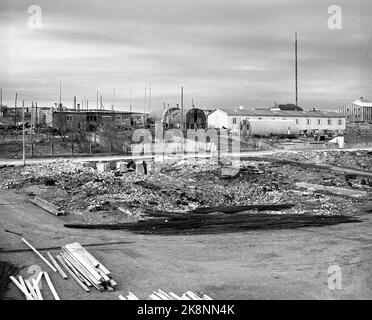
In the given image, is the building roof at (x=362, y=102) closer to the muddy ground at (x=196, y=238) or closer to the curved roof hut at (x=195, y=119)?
the curved roof hut at (x=195, y=119)

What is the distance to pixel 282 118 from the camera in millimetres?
64875

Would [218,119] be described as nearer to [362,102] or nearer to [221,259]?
[362,102]

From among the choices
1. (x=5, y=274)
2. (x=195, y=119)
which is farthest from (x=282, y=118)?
(x=5, y=274)

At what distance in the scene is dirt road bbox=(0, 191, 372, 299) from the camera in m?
10.2

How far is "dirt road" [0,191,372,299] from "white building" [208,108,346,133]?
4462 centimetres

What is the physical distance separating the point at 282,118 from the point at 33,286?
5800cm

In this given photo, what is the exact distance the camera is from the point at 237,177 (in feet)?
87.5

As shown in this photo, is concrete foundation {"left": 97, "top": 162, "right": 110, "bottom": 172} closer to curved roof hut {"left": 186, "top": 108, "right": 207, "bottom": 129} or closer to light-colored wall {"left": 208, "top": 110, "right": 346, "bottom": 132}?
curved roof hut {"left": 186, "top": 108, "right": 207, "bottom": 129}

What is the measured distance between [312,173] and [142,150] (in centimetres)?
1465

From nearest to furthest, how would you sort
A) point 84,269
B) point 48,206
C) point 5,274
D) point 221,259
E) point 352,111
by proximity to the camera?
point 84,269 < point 5,274 < point 221,259 < point 48,206 < point 352,111

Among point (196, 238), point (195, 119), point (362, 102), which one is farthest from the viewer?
point (362, 102)

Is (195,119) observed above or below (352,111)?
below

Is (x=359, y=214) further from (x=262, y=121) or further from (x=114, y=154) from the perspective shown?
(x=262, y=121)
